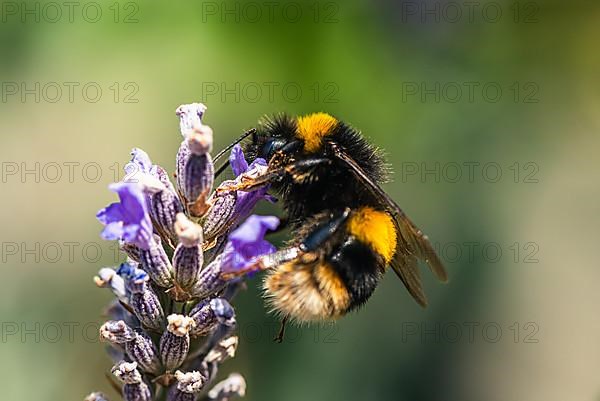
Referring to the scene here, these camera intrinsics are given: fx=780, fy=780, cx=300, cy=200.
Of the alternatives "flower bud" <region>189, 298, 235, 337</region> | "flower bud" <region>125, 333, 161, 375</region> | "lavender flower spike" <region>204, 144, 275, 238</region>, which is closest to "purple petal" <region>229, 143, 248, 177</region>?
"lavender flower spike" <region>204, 144, 275, 238</region>

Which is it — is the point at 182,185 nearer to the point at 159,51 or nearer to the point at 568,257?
the point at 159,51

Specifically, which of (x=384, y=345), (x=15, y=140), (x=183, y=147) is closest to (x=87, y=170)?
(x=15, y=140)

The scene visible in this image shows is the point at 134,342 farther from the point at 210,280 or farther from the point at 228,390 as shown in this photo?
the point at 228,390

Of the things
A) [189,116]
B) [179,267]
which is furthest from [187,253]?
[189,116]

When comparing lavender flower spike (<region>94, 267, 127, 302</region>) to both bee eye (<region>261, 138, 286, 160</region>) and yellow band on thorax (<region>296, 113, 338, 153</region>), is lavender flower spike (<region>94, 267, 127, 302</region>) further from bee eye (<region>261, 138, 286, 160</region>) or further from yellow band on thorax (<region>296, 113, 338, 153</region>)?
yellow band on thorax (<region>296, 113, 338, 153</region>)

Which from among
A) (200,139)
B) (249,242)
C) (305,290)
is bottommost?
(305,290)

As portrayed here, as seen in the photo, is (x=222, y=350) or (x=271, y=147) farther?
(x=271, y=147)

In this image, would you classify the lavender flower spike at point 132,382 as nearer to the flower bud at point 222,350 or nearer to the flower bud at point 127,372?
the flower bud at point 127,372
